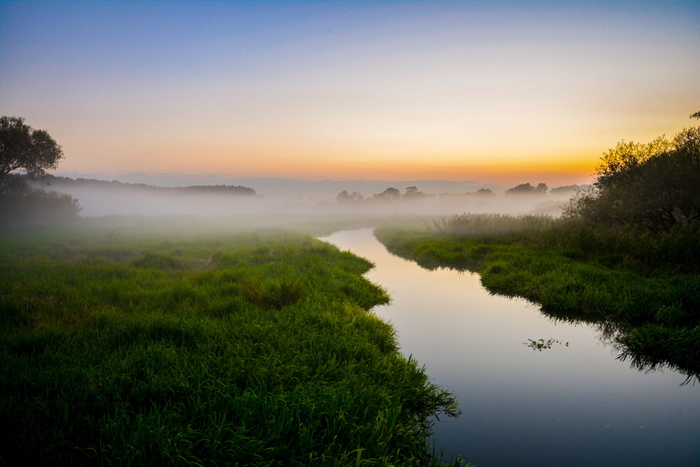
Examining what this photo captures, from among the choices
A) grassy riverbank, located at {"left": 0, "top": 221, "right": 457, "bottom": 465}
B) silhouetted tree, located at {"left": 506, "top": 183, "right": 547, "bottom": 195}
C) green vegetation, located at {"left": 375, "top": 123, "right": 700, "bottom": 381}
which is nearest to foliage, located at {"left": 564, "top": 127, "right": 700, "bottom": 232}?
green vegetation, located at {"left": 375, "top": 123, "right": 700, "bottom": 381}

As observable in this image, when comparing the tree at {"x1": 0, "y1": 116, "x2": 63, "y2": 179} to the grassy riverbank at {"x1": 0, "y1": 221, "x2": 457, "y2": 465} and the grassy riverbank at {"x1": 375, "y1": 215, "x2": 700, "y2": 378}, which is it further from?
the grassy riverbank at {"x1": 375, "y1": 215, "x2": 700, "y2": 378}

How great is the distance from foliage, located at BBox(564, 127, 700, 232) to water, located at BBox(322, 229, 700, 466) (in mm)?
12687

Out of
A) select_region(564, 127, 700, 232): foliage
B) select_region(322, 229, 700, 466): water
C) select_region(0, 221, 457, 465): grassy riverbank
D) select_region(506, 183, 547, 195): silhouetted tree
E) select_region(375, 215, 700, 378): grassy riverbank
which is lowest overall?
select_region(322, 229, 700, 466): water

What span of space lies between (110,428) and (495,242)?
21.4 meters

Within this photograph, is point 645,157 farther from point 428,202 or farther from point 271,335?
point 428,202

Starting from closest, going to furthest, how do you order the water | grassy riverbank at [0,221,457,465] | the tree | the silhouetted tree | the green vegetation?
1. grassy riverbank at [0,221,457,465]
2. the water
3. the green vegetation
4. the tree
5. the silhouetted tree

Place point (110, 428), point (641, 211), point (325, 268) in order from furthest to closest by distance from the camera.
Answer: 1. point (641, 211)
2. point (325, 268)
3. point (110, 428)

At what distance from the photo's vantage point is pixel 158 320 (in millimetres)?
6777

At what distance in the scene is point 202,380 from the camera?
4691mm

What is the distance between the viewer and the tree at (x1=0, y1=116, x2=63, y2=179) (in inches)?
1131

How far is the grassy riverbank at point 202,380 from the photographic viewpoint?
3.43 meters

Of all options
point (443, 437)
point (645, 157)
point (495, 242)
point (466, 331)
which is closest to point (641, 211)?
point (645, 157)

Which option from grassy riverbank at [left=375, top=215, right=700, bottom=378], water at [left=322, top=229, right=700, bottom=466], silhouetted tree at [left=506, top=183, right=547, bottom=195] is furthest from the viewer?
silhouetted tree at [left=506, top=183, right=547, bottom=195]

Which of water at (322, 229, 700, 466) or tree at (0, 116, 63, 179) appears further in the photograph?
tree at (0, 116, 63, 179)
